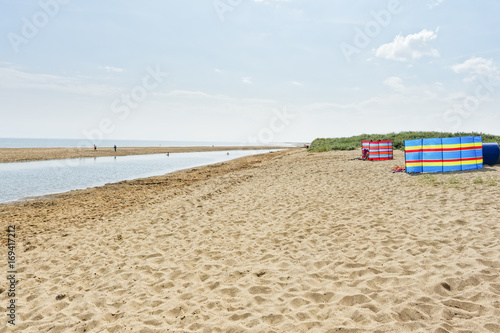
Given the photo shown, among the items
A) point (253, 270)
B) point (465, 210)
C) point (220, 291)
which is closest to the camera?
point (220, 291)

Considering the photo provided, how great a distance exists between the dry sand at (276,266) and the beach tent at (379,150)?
1245 centimetres

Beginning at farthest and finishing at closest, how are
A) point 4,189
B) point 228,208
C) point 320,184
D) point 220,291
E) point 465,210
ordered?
point 4,189 < point 320,184 < point 228,208 < point 465,210 < point 220,291

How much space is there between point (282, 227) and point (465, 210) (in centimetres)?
475

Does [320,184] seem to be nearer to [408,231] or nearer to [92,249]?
[408,231]

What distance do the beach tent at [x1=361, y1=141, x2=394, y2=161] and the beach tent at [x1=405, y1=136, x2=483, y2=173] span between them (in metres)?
8.00

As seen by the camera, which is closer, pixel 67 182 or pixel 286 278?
pixel 286 278

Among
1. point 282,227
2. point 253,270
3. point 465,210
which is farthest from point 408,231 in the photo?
point 253,270

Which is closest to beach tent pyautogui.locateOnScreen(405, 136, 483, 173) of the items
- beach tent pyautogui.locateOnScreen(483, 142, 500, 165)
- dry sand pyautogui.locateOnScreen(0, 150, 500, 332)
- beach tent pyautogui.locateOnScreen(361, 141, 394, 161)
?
beach tent pyautogui.locateOnScreen(483, 142, 500, 165)

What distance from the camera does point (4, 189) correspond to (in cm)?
1775

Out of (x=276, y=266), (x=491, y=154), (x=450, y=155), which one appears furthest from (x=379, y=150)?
(x=276, y=266)

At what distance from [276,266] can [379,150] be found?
2039cm

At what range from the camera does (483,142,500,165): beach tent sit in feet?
50.2

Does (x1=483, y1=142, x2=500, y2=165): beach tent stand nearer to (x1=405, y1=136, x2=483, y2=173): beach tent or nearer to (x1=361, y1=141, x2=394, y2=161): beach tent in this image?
(x1=405, y1=136, x2=483, y2=173): beach tent

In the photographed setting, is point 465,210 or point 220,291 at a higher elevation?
point 465,210
